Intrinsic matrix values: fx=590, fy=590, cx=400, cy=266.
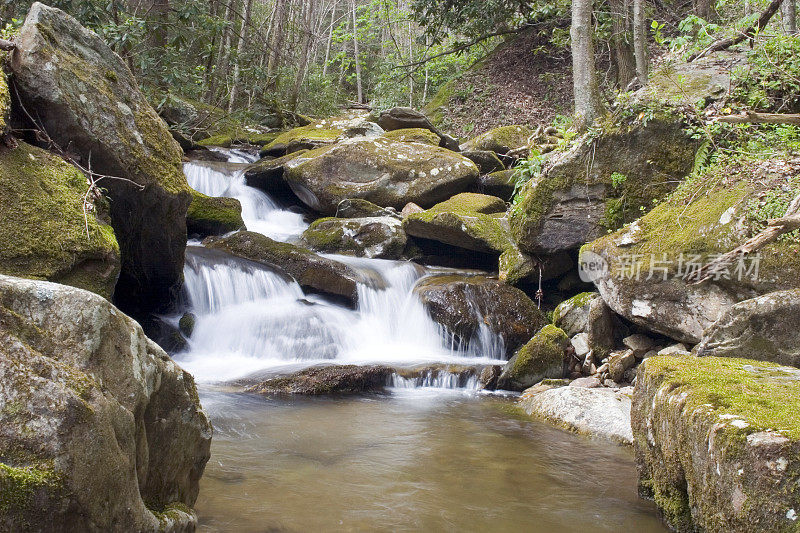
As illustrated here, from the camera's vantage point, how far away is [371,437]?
5.20 m

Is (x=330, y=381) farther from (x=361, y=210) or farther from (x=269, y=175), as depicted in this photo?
(x=269, y=175)

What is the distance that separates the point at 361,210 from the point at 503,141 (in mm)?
4874

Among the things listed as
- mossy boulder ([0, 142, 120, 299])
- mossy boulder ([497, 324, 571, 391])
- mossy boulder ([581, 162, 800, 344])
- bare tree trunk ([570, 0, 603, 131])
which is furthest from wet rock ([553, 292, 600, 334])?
mossy boulder ([0, 142, 120, 299])

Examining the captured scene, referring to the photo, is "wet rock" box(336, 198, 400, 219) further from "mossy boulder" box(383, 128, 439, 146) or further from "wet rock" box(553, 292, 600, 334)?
"wet rock" box(553, 292, 600, 334)

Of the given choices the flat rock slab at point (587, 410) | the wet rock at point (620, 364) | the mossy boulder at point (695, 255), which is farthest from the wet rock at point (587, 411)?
the mossy boulder at point (695, 255)

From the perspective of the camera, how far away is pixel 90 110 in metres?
5.65

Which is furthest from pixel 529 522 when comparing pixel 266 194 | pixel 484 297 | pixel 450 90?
pixel 450 90

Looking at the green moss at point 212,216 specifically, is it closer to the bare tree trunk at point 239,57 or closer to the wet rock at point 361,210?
the wet rock at point 361,210

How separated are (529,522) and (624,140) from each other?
6053 millimetres

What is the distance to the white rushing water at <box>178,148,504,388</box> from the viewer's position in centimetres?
808

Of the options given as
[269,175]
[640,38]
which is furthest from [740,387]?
[269,175]

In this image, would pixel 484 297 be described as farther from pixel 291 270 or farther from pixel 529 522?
pixel 529 522

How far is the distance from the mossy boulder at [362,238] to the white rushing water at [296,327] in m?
1.17

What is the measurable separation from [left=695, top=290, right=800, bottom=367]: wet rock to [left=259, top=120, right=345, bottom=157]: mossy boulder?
12.0 meters
